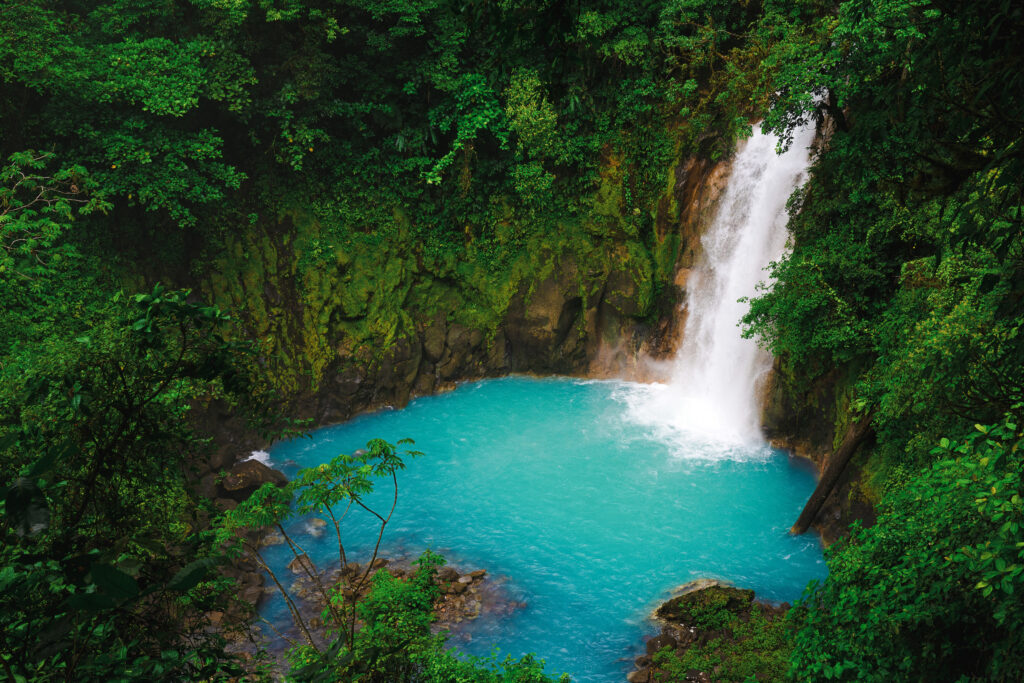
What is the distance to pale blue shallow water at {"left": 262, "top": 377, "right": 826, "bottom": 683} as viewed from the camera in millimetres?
9555

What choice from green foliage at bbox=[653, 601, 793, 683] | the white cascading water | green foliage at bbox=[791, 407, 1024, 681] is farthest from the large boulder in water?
green foliage at bbox=[791, 407, 1024, 681]

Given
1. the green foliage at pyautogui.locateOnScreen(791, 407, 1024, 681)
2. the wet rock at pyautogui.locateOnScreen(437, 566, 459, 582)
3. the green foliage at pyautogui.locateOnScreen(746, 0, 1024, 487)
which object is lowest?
the wet rock at pyautogui.locateOnScreen(437, 566, 459, 582)

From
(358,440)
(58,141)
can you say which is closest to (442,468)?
(358,440)

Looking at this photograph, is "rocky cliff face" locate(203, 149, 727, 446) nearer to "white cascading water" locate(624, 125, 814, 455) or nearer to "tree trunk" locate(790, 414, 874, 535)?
"white cascading water" locate(624, 125, 814, 455)

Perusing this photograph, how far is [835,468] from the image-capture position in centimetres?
1043

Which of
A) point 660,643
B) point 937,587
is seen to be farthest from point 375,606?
point 937,587

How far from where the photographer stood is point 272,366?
15.5 meters

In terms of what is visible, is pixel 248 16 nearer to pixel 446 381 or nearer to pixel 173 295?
pixel 446 381

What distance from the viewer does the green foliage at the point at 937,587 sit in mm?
4031

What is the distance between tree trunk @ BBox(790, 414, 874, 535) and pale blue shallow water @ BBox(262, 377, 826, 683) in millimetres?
367

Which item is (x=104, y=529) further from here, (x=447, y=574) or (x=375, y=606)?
(x=447, y=574)

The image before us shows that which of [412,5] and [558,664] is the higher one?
[412,5]

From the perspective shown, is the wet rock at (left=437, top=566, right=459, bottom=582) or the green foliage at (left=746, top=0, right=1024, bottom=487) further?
the wet rock at (left=437, top=566, right=459, bottom=582)

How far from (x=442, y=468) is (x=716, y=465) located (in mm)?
6170
